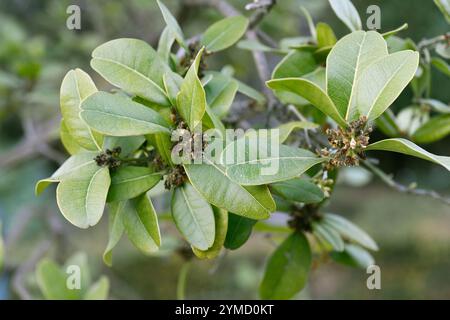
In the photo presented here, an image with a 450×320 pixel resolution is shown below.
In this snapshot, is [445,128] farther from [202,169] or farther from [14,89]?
[14,89]

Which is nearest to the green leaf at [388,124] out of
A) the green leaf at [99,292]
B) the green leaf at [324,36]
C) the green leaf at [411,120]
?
the green leaf at [411,120]

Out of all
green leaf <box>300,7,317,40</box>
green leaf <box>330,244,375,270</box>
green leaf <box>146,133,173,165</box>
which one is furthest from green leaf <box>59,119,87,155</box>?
green leaf <box>330,244,375,270</box>

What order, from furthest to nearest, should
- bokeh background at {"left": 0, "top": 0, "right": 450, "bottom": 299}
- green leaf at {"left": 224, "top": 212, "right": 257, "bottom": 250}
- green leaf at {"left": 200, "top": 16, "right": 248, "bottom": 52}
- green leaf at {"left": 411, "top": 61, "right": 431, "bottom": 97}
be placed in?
bokeh background at {"left": 0, "top": 0, "right": 450, "bottom": 299} → green leaf at {"left": 411, "top": 61, "right": 431, "bottom": 97} → green leaf at {"left": 200, "top": 16, "right": 248, "bottom": 52} → green leaf at {"left": 224, "top": 212, "right": 257, "bottom": 250}

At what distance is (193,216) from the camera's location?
0.71 meters

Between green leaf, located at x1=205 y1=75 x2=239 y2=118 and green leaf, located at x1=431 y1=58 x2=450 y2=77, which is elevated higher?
green leaf, located at x1=431 y1=58 x2=450 y2=77

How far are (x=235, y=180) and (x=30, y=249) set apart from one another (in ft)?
14.3

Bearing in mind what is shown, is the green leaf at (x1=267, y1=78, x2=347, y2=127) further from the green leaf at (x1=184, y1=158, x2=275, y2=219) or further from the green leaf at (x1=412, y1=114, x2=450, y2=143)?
the green leaf at (x1=412, y1=114, x2=450, y2=143)

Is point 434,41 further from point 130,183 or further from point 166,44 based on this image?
point 130,183

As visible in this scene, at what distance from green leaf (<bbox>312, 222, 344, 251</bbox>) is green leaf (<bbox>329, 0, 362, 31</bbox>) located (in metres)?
0.37

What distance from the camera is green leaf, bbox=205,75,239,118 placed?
2.55ft

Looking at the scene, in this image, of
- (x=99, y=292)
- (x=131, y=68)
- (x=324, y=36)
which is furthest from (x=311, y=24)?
(x=99, y=292)

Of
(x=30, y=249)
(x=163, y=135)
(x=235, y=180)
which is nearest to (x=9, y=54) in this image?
(x=163, y=135)

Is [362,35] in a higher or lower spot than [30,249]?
lower

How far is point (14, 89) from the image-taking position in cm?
192
